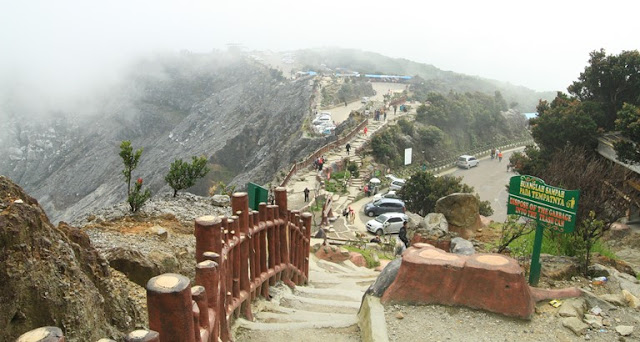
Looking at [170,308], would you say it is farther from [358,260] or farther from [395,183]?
[395,183]

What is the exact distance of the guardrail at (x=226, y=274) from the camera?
4422 millimetres

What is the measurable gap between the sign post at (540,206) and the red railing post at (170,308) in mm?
6808

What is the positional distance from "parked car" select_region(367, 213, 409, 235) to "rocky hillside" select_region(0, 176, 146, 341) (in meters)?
18.7

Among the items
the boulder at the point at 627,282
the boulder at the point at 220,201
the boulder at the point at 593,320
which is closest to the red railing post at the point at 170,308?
the boulder at the point at 593,320

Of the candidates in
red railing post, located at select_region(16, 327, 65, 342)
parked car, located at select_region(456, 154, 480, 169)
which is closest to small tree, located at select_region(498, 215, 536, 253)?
red railing post, located at select_region(16, 327, 65, 342)

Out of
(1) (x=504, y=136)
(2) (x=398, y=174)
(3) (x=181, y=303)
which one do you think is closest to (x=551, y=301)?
(3) (x=181, y=303)

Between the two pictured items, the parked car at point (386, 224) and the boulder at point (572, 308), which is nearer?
the boulder at point (572, 308)

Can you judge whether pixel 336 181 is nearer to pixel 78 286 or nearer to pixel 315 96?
pixel 78 286

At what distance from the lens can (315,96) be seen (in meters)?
60.2

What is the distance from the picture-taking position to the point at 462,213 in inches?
685

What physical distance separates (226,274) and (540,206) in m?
5.57

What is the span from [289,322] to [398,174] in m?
28.9

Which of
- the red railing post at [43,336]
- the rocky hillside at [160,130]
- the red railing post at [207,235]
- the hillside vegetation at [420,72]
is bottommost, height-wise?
the rocky hillside at [160,130]

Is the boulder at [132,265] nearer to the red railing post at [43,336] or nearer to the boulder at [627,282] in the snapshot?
the red railing post at [43,336]
